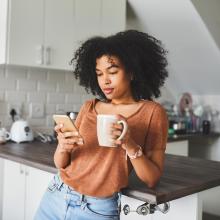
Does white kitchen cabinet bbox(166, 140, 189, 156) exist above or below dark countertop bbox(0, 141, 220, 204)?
below

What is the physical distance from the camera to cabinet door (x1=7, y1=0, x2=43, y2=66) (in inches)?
82.3

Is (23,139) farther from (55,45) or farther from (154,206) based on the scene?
(154,206)

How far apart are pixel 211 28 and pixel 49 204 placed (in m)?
1.97

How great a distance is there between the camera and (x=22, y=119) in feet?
8.11

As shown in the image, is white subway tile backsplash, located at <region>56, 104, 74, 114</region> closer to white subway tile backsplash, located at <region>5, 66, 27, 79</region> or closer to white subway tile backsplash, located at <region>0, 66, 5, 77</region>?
white subway tile backsplash, located at <region>5, 66, 27, 79</region>

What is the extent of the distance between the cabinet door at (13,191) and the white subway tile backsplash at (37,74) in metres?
0.76

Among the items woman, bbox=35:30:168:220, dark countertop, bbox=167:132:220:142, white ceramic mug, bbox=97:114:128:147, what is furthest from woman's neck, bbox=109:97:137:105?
dark countertop, bbox=167:132:220:142

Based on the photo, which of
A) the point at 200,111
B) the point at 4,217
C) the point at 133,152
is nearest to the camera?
the point at 133,152

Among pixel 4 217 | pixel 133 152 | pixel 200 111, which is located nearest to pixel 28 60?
pixel 4 217

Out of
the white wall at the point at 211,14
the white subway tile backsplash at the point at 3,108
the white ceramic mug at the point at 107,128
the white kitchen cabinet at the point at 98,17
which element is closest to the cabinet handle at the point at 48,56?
the white kitchen cabinet at the point at 98,17

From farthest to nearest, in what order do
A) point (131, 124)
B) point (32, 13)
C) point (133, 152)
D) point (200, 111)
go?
point (200, 111) → point (32, 13) → point (131, 124) → point (133, 152)

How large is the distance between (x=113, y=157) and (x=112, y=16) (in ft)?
5.75

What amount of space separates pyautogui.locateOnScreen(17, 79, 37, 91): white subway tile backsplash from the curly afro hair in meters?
1.40

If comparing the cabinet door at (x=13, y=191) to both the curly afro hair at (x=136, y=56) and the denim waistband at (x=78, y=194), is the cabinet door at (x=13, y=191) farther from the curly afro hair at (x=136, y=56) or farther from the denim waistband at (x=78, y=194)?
the curly afro hair at (x=136, y=56)
